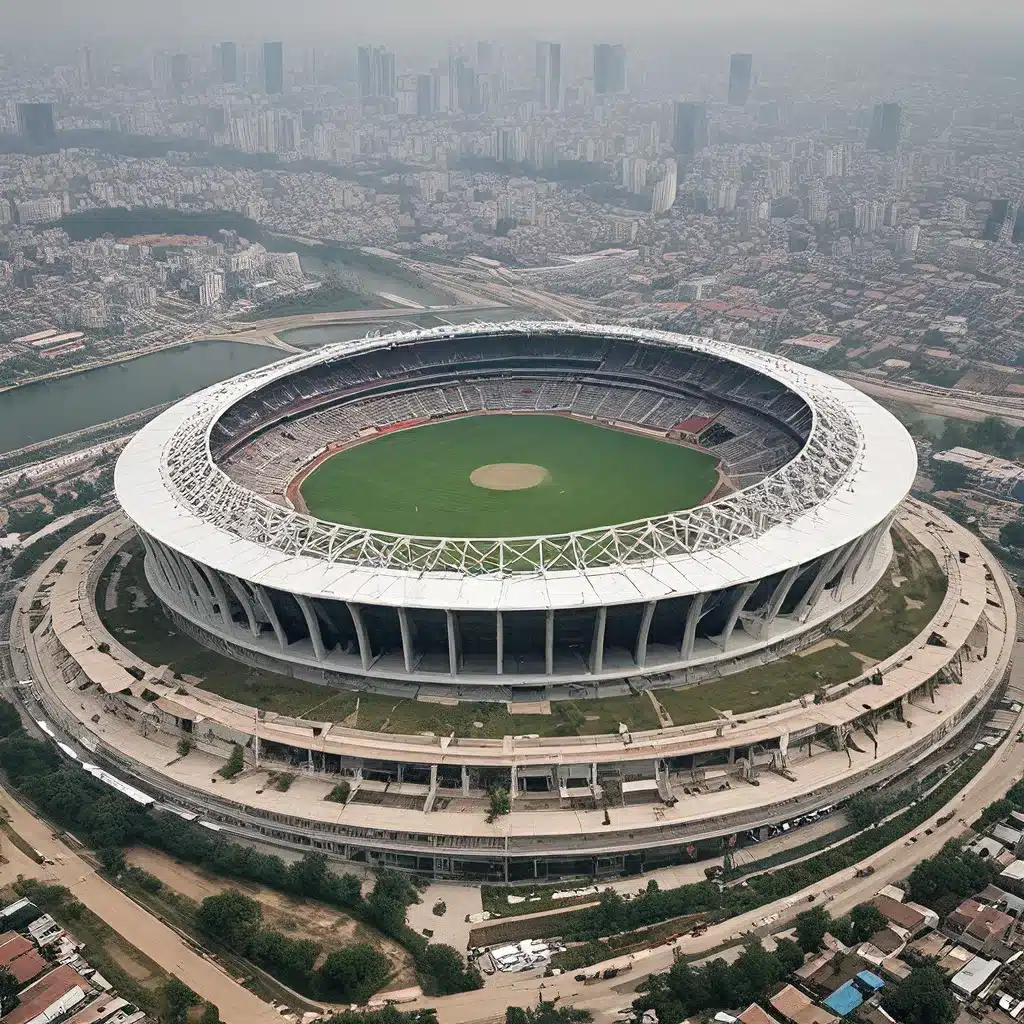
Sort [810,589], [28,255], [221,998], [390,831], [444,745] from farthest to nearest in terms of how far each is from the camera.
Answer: [28,255]
[810,589]
[444,745]
[390,831]
[221,998]

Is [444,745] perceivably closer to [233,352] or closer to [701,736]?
[701,736]

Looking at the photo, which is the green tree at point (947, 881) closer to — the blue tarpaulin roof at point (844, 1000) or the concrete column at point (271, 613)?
the blue tarpaulin roof at point (844, 1000)

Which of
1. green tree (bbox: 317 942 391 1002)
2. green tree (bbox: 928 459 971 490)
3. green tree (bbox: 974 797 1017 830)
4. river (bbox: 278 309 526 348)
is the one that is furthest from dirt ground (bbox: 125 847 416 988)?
river (bbox: 278 309 526 348)

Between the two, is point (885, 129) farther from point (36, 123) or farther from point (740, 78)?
point (36, 123)

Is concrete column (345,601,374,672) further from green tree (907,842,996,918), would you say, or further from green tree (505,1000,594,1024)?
green tree (907,842,996,918)

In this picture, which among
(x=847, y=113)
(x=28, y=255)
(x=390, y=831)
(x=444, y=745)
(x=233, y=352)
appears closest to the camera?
(x=390, y=831)

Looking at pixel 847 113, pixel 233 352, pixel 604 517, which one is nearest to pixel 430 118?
pixel 847 113

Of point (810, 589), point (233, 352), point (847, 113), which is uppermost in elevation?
point (847, 113)
